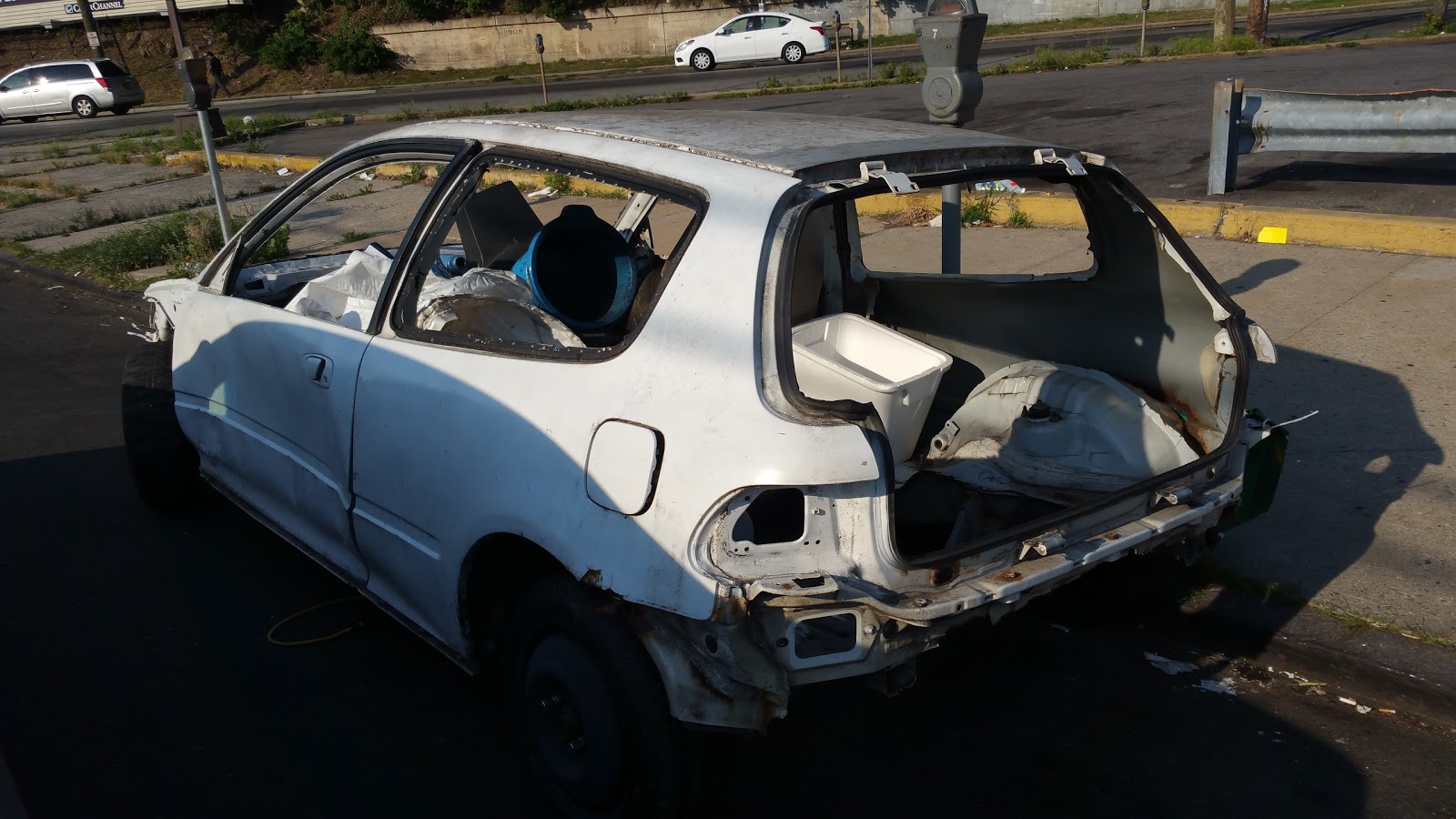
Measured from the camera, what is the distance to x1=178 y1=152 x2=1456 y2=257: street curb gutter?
7285 millimetres

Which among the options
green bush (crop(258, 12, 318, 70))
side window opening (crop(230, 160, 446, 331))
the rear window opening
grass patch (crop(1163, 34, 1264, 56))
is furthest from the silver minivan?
the rear window opening

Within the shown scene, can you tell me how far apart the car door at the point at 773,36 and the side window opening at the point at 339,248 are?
19.2 m

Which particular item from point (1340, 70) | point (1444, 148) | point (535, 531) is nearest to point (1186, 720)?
point (535, 531)

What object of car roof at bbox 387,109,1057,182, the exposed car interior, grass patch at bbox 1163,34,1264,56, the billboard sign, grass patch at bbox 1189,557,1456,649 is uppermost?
the billboard sign

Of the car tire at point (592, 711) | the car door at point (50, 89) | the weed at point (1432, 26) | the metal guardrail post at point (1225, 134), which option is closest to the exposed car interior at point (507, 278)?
the car tire at point (592, 711)

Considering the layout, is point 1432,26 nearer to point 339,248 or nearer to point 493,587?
point 339,248

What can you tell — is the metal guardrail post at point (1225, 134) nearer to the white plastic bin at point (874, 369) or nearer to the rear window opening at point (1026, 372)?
the rear window opening at point (1026, 372)

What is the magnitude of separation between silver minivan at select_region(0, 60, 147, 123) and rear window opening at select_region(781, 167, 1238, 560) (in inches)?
1361

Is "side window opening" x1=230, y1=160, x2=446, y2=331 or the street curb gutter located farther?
the street curb gutter

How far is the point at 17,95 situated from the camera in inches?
1291

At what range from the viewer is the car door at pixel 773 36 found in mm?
31938

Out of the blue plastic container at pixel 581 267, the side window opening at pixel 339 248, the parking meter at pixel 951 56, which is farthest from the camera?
the parking meter at pixel 951 56

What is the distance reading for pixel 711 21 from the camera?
41500 millimetres

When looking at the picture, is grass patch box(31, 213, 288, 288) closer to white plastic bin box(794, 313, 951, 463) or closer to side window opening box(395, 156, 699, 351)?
side window opening box(395, 156, 699, 351)
